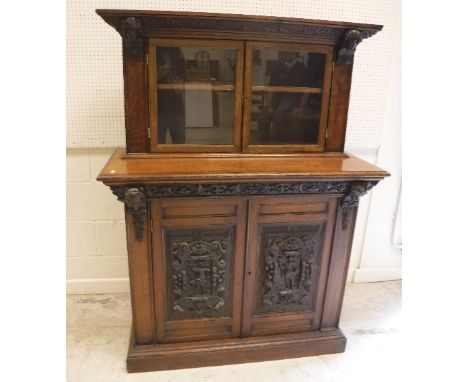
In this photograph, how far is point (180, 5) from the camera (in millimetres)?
1861

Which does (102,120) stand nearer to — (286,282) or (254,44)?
(254,44)

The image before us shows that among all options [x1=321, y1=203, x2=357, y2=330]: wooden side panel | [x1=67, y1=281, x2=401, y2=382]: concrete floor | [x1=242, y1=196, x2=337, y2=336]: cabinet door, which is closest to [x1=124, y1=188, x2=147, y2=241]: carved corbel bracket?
[x1=242, y1=196, x2=337, y2=336]: cabinet door

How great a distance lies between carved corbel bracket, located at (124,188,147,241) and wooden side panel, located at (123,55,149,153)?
0.92 ft

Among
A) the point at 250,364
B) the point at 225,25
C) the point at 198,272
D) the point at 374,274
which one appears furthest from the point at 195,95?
the point at 374,274

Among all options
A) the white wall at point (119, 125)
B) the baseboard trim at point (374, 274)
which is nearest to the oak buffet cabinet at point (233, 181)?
the white wall at point (119, 125)

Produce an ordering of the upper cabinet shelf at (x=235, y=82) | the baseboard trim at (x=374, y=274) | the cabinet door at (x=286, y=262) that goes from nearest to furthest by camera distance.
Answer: the upper cabinet shelf at (x=235, y=82), the cabinet door at (x=286, y=262), the baseboard trim at (x=374, y=274)

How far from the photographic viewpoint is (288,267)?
5.65 ft

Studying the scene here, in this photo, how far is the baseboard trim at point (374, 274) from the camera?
99.0 inches

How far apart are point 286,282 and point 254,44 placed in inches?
44.2

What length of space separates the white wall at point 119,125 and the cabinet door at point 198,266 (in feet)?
2.29

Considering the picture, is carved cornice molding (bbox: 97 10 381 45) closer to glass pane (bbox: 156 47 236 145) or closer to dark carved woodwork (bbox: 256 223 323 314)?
glass pane (bbox: 156 47 236 145)

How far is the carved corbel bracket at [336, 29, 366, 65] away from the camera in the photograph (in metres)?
→ 1.57

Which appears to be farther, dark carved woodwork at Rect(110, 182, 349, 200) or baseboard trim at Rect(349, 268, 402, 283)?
baseboard trim at Rect(349, 268, 402, 283)

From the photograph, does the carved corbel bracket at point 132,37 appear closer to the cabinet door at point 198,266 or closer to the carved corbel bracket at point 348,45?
the cabinet door at point 198,266
